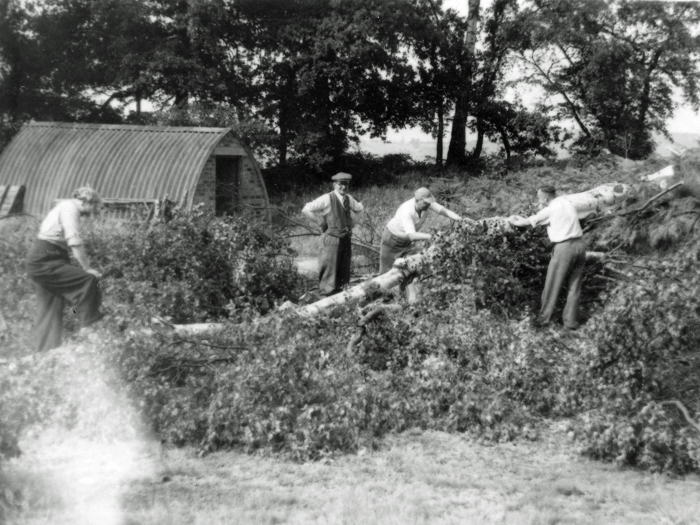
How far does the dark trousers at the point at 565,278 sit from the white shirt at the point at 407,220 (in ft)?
5.04

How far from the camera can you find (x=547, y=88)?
22109 mm

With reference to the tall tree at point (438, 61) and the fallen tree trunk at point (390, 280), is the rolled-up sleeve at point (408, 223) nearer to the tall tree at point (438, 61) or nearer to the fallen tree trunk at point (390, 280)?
the fallen tree trunk at point (390, 280)

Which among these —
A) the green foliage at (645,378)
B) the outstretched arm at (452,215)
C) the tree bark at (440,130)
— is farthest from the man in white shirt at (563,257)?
the tree bark at (440,130)

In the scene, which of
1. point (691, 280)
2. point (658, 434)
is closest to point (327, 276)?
point (691, 280)

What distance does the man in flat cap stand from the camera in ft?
31.0

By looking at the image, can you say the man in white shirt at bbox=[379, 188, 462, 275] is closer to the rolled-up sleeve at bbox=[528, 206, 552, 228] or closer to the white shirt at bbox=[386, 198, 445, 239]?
the white shirt at bbox=[386, 198, 445, 239]

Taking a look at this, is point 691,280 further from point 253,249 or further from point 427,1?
point 427,1

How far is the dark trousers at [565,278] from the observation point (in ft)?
26.4

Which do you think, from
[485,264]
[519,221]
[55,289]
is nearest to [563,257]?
[519,221]

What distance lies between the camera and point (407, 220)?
8891mm

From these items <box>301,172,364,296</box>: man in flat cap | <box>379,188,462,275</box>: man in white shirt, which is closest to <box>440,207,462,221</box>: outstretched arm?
<box>379,188,462,275</box>: man in white shirt

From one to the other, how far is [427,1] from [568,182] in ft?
43.0

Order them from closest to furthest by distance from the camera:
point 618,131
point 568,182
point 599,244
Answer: point 599,244
point 568,182
point 618,131

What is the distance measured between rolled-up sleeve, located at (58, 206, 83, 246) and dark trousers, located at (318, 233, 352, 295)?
3.03 m
